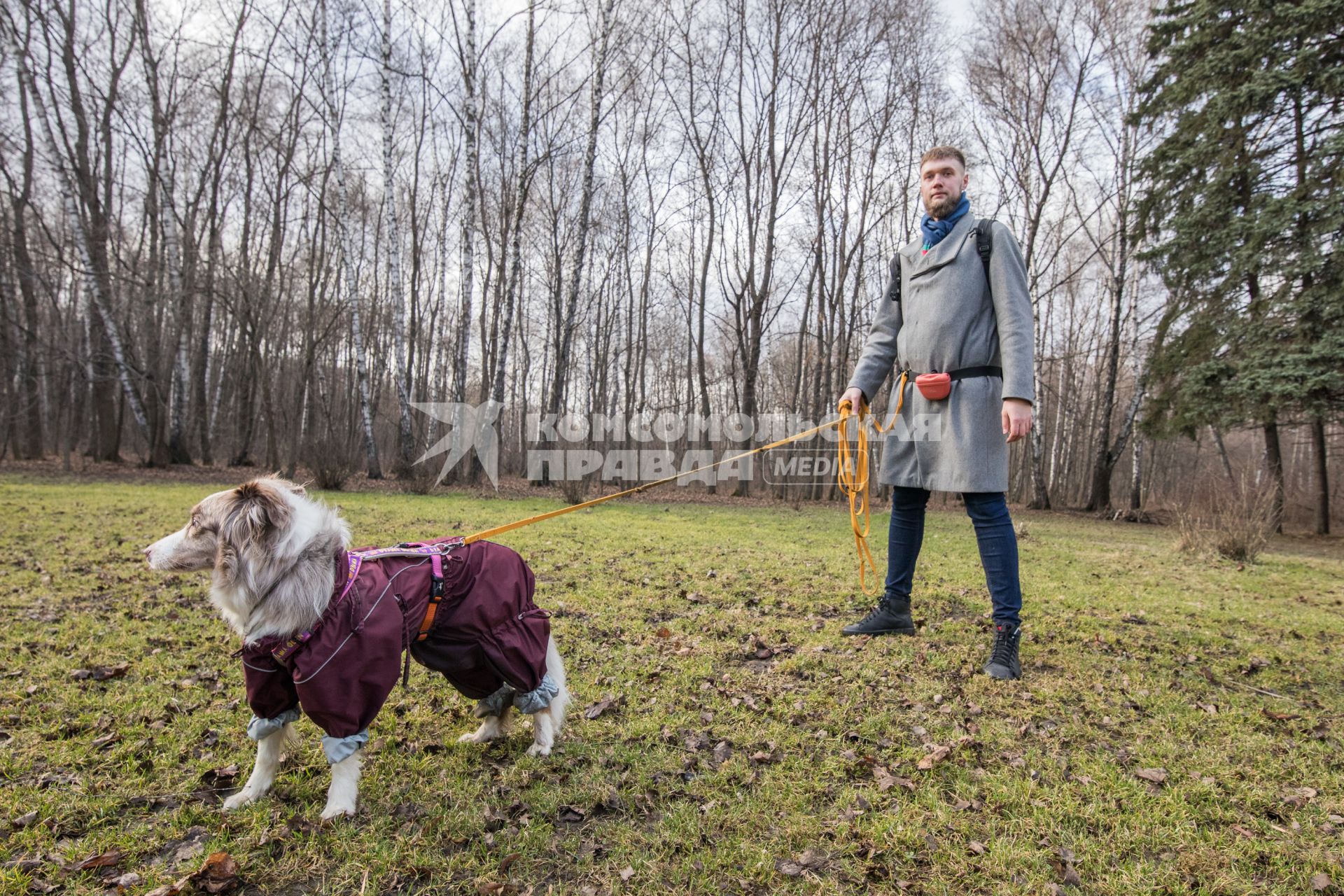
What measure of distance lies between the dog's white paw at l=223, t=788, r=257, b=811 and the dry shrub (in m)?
9.74

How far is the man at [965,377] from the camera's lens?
320 centimetres

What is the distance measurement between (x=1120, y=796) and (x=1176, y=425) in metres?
14.4

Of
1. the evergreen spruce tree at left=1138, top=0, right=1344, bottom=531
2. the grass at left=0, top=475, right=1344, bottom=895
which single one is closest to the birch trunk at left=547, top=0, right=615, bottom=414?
the grass at left=0, top=475, right=1344, bottom=895

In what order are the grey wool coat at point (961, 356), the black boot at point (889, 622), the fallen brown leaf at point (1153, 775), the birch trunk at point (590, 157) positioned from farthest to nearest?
the birch trunk at point (590, 157)
the black boot at point (889, 622)
the grey wool coat at point (961, 356)
the fallen brown leaf at point (1153, 775)

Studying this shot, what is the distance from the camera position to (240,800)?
211 centimetres

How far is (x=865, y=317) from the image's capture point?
1992 cm

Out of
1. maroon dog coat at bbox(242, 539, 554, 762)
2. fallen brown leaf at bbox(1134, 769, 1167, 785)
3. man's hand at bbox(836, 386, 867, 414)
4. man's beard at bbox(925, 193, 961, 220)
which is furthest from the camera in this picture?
man's hand at bbox(836, 386, 867, 414)

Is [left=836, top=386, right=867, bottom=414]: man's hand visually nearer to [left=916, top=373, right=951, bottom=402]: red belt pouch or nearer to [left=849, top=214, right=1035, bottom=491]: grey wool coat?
[left=849, top=214, right=1035, bottom=491]: grey wool coat

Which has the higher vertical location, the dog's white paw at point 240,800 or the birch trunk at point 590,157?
the birch trunk at point 590,157

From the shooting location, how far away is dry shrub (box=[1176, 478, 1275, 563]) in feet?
24.2

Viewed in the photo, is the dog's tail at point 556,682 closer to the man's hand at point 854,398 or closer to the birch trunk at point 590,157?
the man's hand at point 854,398

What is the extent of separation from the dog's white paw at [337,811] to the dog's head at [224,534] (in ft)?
2.86

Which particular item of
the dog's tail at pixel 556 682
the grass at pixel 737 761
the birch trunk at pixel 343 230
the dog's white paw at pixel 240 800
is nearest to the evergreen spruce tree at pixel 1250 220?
the grass at pixel 737 761

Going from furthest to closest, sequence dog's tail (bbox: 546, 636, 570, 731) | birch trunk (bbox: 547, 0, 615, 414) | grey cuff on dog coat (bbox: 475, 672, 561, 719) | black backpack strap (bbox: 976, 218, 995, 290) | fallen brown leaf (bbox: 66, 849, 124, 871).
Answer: birch trunk (bbox: 547, 0, 615, 414) < black backpack strap (bbox: 976, 218, 995, 290) < dog's tail (bbox: 546, 636, 570, 731) < grey cuff on dog coat (bbox: 475, 672, 561, 719) < fallen brown leaf (bbox: 66, 849, 124, 871)
